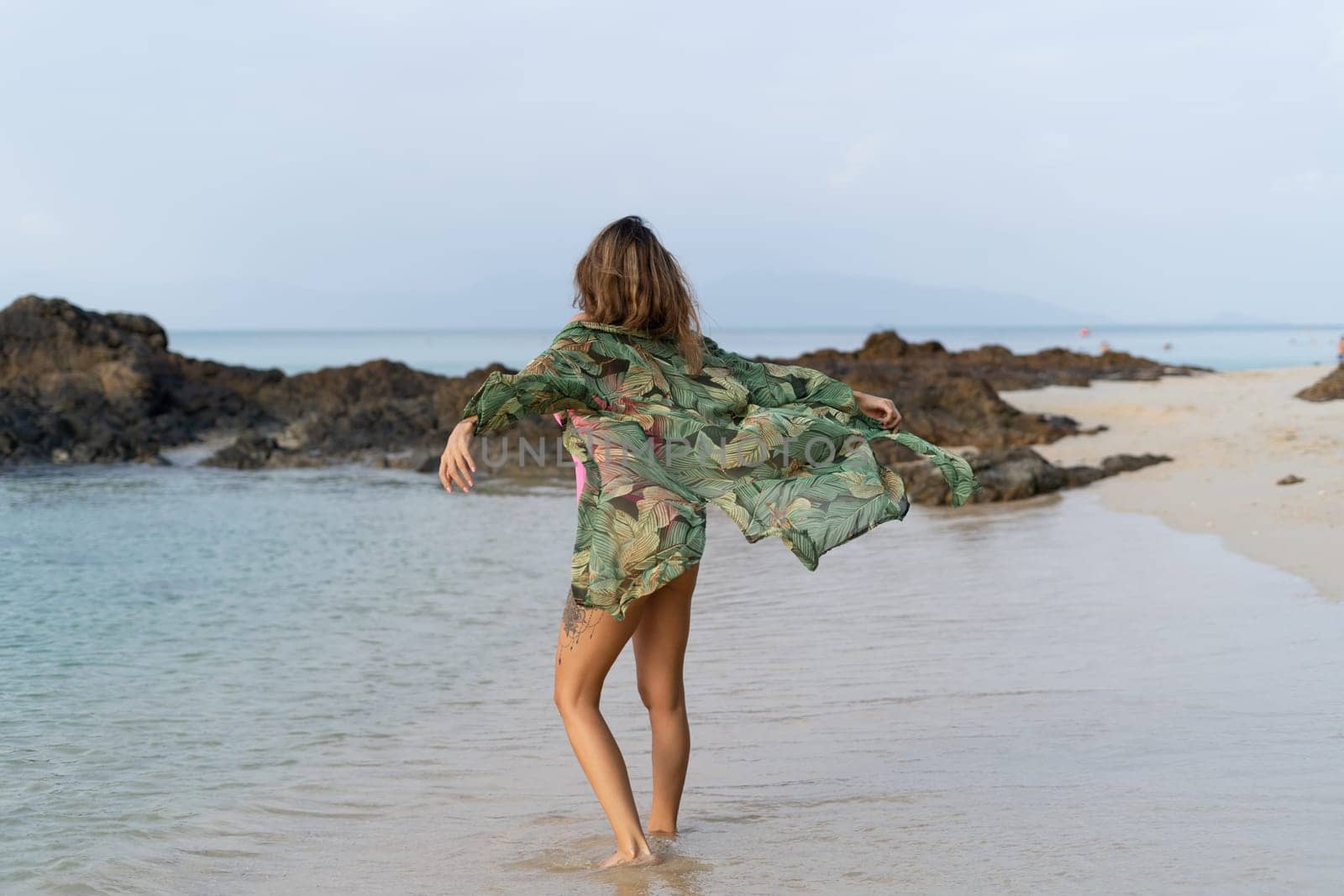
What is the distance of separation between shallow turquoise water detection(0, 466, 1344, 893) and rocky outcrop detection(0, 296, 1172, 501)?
7.04 metres

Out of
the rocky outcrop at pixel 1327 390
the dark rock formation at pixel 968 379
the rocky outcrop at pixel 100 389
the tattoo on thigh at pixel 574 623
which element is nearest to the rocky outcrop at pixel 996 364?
the dark rock formation at pixel 968 379

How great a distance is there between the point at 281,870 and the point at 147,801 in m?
0.99

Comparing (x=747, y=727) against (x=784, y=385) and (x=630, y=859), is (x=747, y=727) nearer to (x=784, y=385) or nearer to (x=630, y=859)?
(x=630, y=859)

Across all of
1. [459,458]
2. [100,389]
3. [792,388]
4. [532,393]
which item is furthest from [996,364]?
[459,458]

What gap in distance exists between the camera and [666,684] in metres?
3.71

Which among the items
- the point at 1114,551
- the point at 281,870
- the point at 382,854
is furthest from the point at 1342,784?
the point at 1114,551

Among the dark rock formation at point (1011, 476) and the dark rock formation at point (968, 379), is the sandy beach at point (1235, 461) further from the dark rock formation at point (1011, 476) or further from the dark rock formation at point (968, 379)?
the dark rock formation at point (968, 379)

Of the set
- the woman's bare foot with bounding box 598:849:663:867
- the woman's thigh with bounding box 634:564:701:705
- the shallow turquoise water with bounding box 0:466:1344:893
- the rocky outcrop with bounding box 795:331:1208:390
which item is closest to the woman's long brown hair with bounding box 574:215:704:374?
the woman's thigh with bounding box 634:564:701:705

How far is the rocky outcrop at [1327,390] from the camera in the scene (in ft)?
56.3

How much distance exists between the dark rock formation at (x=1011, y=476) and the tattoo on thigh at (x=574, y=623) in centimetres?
780

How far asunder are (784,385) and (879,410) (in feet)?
1.14

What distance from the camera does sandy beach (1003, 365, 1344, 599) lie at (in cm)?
790

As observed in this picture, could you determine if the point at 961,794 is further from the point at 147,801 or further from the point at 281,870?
the point at 147,801

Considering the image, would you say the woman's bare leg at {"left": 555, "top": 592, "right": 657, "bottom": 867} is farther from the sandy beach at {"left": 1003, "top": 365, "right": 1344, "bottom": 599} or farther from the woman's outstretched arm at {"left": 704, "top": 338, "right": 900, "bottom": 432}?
the sandy beach at {"left": 1003, "top": 365, "right": 1344, "bottom": 599}
